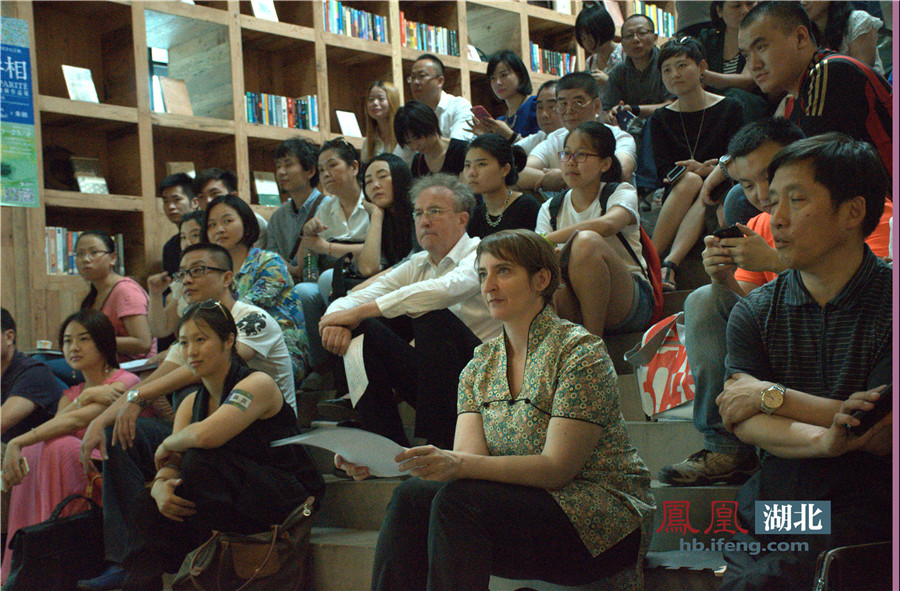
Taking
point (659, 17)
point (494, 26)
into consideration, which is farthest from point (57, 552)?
point (659, 17)

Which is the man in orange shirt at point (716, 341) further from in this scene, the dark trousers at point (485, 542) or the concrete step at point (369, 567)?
the dark trousers at point (485, 542)

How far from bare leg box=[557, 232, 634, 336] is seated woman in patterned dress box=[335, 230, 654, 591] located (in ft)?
2.50

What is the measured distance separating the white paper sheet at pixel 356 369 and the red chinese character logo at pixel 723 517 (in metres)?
1.18

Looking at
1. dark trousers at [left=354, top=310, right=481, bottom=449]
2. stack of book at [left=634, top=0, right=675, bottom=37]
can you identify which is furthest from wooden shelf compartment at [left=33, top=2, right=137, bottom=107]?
stack of book at [left=634, top=0, right=675, bottom=37]

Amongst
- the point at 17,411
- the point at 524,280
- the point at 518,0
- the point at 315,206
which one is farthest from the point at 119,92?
the point at 524,280

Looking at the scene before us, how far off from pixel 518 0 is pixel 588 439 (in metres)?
5.44

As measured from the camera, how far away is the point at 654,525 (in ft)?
6.59

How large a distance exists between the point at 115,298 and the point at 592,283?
2453mm

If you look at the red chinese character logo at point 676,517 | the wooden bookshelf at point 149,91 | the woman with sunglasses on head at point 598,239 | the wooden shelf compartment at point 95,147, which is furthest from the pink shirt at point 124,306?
the red chinese character logo at point 676,517

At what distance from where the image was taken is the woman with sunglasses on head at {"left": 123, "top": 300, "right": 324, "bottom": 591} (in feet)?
7.86

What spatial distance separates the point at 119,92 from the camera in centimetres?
484

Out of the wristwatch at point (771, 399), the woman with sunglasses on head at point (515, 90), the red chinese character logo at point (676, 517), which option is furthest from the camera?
the woman with sunglasses on head at point (515, 90)

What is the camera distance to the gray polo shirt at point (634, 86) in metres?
4.60

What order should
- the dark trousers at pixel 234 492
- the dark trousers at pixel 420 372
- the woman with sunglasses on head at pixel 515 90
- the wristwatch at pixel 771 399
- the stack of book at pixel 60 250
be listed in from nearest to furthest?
the wristwatch at pixel 771 399
the dark trousers at pixel 234 492
the dark trousers at pixel 420 372
the stack of book at pixel 60 250
the woman with sunglasses on head at pixel 515 90
